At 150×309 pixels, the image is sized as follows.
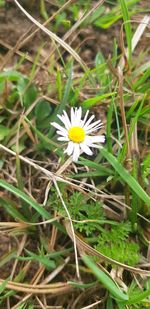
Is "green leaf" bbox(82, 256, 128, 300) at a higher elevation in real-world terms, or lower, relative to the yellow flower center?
lower

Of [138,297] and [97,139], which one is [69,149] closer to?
[97,139]

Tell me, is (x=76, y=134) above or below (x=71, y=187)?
above

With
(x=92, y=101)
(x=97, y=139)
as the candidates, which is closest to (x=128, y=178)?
(x=97, y=139)

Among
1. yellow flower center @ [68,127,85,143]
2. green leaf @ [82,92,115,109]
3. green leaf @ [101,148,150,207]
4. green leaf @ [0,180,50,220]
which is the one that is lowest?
green leaf @ [0,180,50,220]

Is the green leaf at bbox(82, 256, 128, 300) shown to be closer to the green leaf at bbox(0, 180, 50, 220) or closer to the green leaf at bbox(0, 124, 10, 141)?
the green leaf at bbox(0, 180, 50, 220)

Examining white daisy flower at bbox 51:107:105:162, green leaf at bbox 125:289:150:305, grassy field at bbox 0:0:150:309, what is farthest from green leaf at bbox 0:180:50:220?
green leaf at bbox 125:289:150:305

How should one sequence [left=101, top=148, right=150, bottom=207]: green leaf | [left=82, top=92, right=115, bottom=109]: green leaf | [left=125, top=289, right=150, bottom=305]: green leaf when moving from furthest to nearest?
1. [left=82, top=92, right=115, bottom=109]: green leaf
2. [left=101, top=148, right=150, bottom=207]: green leaf
3. [left=125, top=289, right=150, bottom=305]: green leaf

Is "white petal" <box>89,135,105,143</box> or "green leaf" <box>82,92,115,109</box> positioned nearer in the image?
"white petal" <box>89,135,105,143</box>

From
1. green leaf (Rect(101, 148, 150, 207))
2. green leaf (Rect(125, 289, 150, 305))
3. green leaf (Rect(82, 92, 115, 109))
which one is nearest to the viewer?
green leaf (Rect(125, 289, 150, 305))
